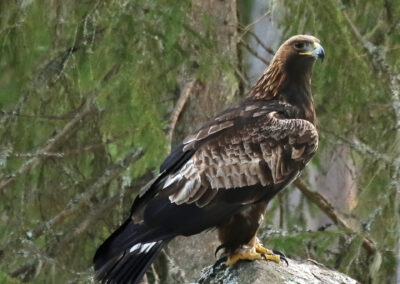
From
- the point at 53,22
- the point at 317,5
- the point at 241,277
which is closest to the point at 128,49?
the point at 53,22

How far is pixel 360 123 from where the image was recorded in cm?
823

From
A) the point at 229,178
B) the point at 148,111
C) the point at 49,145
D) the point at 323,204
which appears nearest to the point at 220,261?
the point at 229,178

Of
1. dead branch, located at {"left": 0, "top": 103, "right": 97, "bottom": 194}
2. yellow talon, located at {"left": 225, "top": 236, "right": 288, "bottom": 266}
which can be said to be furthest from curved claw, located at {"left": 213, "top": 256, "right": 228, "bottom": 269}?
dead branch, located at {"left": 0, "top": 103, "right": 97, "bottom": 194}

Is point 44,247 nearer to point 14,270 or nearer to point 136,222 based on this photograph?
point 14,270

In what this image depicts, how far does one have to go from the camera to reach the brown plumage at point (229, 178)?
545 cm

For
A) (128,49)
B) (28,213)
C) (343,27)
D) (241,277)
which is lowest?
(241,277)

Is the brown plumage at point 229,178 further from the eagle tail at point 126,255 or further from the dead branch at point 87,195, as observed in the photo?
the dead branch at point 87,195

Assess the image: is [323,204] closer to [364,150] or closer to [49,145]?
[364,150]

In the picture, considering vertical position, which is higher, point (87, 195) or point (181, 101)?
point (181, 101)

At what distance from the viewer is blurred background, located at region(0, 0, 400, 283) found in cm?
664

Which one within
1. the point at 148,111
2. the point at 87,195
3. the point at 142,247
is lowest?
the point at 142,247

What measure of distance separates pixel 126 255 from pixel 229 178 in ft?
2.72

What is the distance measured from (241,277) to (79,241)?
2.67 metres

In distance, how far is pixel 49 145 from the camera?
7.59m
